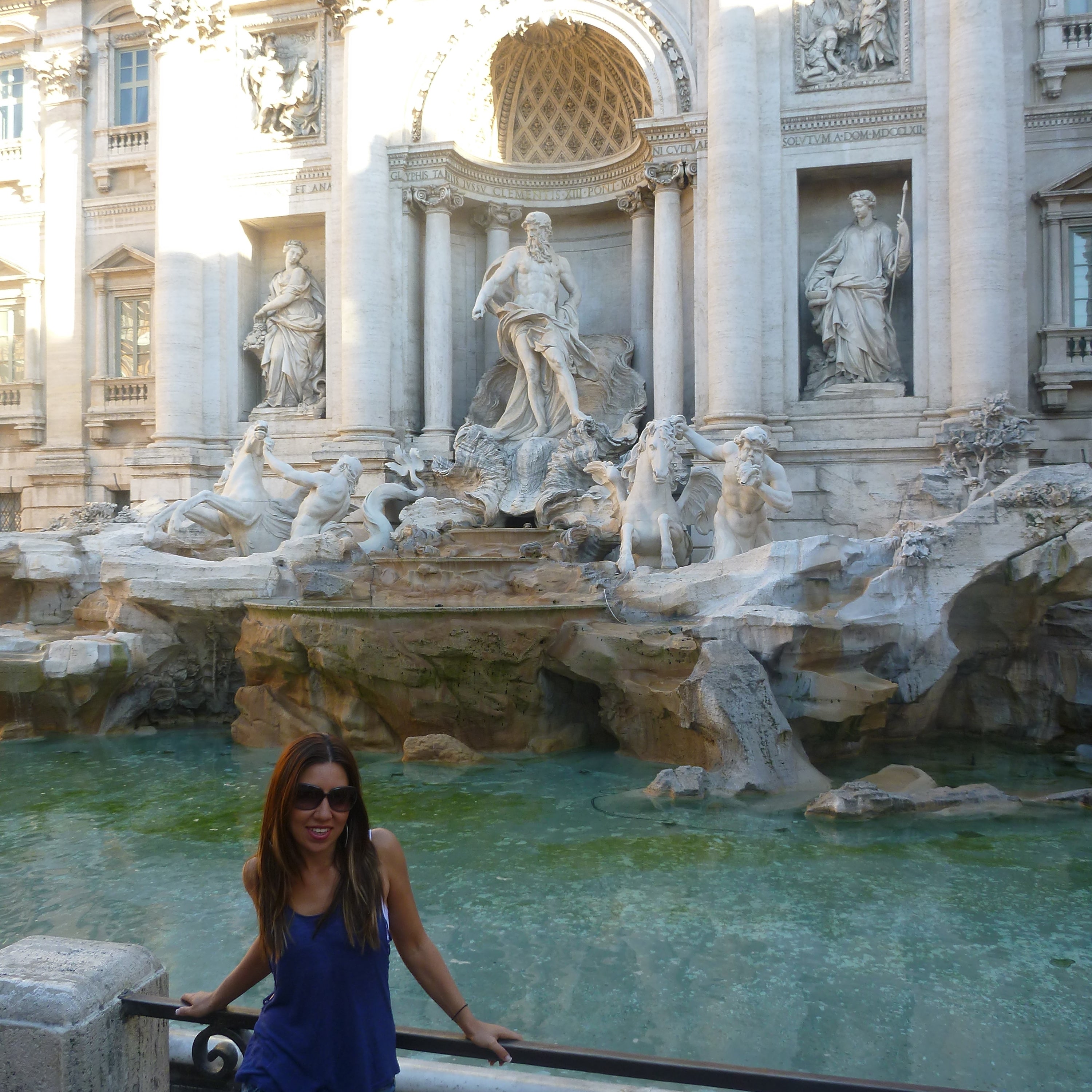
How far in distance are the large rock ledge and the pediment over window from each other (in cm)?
830

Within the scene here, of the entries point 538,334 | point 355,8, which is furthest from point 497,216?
point 355,8

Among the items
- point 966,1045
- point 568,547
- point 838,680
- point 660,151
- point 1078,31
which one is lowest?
point 966,1045

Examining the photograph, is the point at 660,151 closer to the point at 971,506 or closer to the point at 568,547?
the point at 568,547

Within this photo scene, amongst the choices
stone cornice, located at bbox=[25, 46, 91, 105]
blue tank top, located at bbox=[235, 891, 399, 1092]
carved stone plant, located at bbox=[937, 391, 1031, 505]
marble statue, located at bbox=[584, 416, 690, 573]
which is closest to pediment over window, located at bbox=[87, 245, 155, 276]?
stone cornice, located at bbox=[25, 46, 91, 105]

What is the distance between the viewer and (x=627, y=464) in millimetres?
10336

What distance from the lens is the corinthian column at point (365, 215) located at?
45.2 ft

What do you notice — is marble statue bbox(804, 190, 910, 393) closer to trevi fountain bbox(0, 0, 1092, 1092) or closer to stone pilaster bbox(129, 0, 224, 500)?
trevi fountain bbox(0, 0, 1092, 1092)

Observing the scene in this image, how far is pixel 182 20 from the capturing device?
14.4 m

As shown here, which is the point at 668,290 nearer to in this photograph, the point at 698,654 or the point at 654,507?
the point at 654,507

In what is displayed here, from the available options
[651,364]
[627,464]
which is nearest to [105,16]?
[651,364]

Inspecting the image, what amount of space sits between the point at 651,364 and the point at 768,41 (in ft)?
13.9

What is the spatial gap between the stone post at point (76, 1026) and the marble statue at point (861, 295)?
1191cm

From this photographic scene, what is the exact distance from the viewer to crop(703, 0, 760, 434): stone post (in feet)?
41.2

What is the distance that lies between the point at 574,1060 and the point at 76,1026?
1.06 meters
